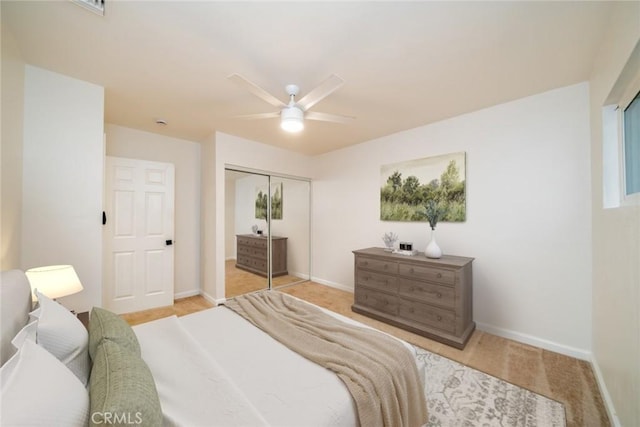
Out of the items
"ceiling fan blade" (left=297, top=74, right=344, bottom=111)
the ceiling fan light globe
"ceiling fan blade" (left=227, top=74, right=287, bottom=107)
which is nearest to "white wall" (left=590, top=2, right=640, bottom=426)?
"ceiling fan blade" (left=297, top=74, right=344, bottom=111)

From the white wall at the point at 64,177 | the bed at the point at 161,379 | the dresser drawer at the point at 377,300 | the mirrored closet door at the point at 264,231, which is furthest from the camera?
the mirrored closet door at the point at 264,231

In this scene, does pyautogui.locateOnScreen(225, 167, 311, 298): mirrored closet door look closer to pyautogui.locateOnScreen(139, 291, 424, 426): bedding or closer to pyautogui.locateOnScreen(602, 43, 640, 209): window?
pyautogui.locateOnScreen(139, 291, 424, 426): bedding

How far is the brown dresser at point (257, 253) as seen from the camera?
412 centimetres

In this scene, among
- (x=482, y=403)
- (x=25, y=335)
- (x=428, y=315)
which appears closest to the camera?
(x=25, y=335)

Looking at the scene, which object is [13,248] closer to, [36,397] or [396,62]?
[36,397]

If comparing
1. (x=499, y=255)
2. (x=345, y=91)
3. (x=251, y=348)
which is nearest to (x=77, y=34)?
(x=345, y=91)

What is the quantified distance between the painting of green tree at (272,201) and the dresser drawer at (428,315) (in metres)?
2.59

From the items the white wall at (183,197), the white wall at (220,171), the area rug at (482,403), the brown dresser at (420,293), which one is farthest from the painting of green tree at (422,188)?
the white wall at (183,197)

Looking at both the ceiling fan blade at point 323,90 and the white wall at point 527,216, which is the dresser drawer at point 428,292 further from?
the ceiling fan blade at point 323,90

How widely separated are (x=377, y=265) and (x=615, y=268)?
1959 mm

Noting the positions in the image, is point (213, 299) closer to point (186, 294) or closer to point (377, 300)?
point (186, 294)

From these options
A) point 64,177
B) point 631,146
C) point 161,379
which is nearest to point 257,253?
point 64,177

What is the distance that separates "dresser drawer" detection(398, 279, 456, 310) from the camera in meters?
2.50

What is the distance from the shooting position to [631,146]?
1.61 metres
